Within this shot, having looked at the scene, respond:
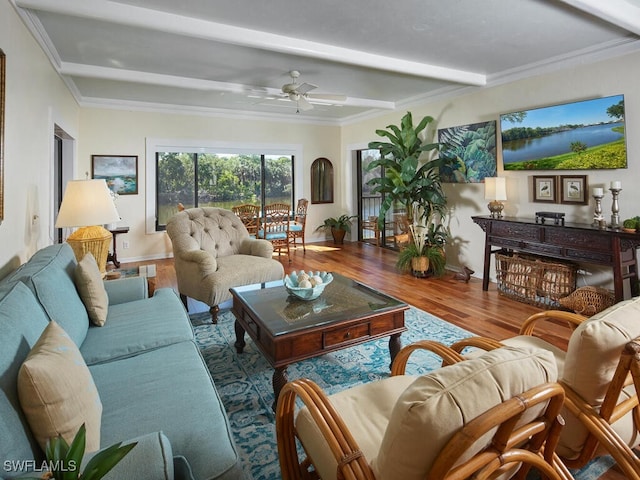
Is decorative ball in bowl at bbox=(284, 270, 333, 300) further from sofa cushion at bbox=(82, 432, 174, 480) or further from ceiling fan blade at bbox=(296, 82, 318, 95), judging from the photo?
ceiling fan blade at bbox=(296, 82, 318, 95)

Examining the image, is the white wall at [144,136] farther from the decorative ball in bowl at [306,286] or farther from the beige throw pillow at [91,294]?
the decorative ball in bowl at [306,286]

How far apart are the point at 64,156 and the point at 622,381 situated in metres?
6.36

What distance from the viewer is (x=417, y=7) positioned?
2867 mm

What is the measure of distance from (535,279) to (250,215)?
13.9 ft

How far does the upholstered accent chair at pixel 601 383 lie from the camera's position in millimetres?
1324

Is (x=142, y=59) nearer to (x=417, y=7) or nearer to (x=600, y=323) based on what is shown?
(x=417, y=7)

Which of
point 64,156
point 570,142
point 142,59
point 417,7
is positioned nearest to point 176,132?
point 64,156

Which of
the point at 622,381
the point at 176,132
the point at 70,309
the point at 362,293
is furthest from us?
→ the point at 176,132

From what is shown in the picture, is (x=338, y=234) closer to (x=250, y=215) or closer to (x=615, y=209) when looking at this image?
(x=250, y=215)

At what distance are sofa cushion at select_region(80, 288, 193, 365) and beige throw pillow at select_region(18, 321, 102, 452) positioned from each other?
71 centimetres

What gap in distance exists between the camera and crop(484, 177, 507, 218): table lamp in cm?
449

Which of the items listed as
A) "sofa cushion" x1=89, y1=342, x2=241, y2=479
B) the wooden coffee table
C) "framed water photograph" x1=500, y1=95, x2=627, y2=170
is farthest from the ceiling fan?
"sofa cushion" x1=89, y1=342, x2=241, y2=479

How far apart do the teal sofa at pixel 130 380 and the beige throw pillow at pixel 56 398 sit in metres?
0.04

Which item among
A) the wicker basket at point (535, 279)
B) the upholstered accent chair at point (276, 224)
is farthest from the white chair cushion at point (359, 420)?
the upholstered accent chair at point (276, 224)
